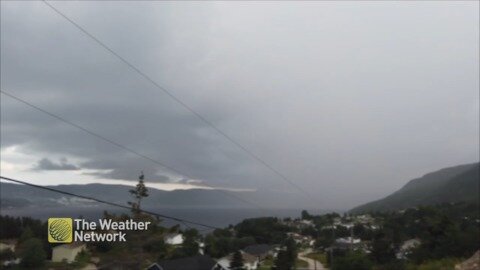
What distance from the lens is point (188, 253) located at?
169ft

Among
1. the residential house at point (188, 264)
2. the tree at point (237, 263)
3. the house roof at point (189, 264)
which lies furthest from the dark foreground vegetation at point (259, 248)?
the house roof at point (189, 264)

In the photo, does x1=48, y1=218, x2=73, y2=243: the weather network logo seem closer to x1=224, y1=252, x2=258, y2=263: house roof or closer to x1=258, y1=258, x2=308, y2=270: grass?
x1=258, y1=258, x2=308, y2=270: grass

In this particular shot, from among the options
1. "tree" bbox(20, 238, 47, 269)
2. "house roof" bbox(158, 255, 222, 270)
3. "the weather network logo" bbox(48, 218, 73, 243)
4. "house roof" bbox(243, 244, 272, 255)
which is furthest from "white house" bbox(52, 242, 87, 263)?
"the weather network logo" bbox(48, 218, 73, 243)

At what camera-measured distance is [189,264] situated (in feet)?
138

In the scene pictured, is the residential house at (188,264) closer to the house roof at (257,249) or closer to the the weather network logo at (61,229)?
the the weather network logo at (61,229)

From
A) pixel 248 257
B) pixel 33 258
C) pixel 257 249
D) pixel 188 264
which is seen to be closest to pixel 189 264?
pixel 188 264

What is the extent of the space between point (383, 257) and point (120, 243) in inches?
1371

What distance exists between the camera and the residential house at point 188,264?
4044cm

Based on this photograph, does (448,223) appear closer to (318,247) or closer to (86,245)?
(318,247)

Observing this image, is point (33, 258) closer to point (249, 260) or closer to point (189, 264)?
point (189, 264)

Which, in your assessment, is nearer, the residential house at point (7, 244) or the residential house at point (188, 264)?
the residential house at point (188, 264)

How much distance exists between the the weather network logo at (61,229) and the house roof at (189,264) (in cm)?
1907

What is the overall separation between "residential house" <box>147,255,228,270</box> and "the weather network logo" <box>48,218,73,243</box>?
1872 cm

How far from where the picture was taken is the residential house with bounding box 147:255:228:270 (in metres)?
40.4
